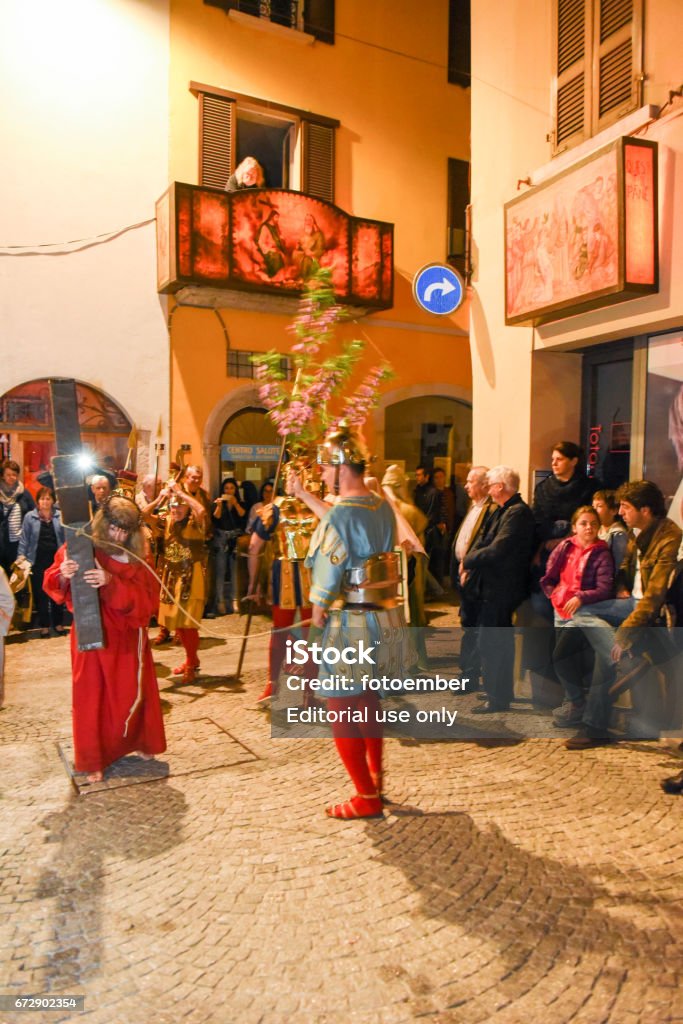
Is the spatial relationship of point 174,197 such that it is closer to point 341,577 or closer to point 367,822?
point 341,577

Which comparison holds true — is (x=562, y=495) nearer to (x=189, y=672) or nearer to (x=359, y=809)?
(x=359, y=809)

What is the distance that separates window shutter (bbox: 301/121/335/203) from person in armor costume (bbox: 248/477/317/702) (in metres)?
8.38

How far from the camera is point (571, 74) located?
675 cm

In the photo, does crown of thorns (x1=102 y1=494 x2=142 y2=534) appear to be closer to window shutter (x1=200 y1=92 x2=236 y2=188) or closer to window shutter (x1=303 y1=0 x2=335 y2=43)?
window shutter (x1=200 y1=92 x2=236 y2=188)

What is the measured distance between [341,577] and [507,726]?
90.2 inches

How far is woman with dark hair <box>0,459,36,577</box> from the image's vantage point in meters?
8.86

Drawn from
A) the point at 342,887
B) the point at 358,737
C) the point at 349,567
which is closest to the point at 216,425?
the point at 349,567

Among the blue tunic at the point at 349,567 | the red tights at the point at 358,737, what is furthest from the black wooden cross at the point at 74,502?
the red tights at the point at 358,737

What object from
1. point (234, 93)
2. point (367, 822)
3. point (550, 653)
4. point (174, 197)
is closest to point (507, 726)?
point (550, 653)

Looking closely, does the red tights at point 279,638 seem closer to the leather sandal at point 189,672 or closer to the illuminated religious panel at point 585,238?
the leather sandal at point 189,672

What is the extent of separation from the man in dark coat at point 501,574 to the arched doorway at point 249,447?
22.2ft

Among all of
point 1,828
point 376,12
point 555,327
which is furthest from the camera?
point 376,12

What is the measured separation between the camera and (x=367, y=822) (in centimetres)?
405

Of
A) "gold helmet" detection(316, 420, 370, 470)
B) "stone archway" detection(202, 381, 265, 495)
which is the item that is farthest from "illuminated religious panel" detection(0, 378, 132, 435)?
"gold helmet" detection(316, 420, 370, 470)
